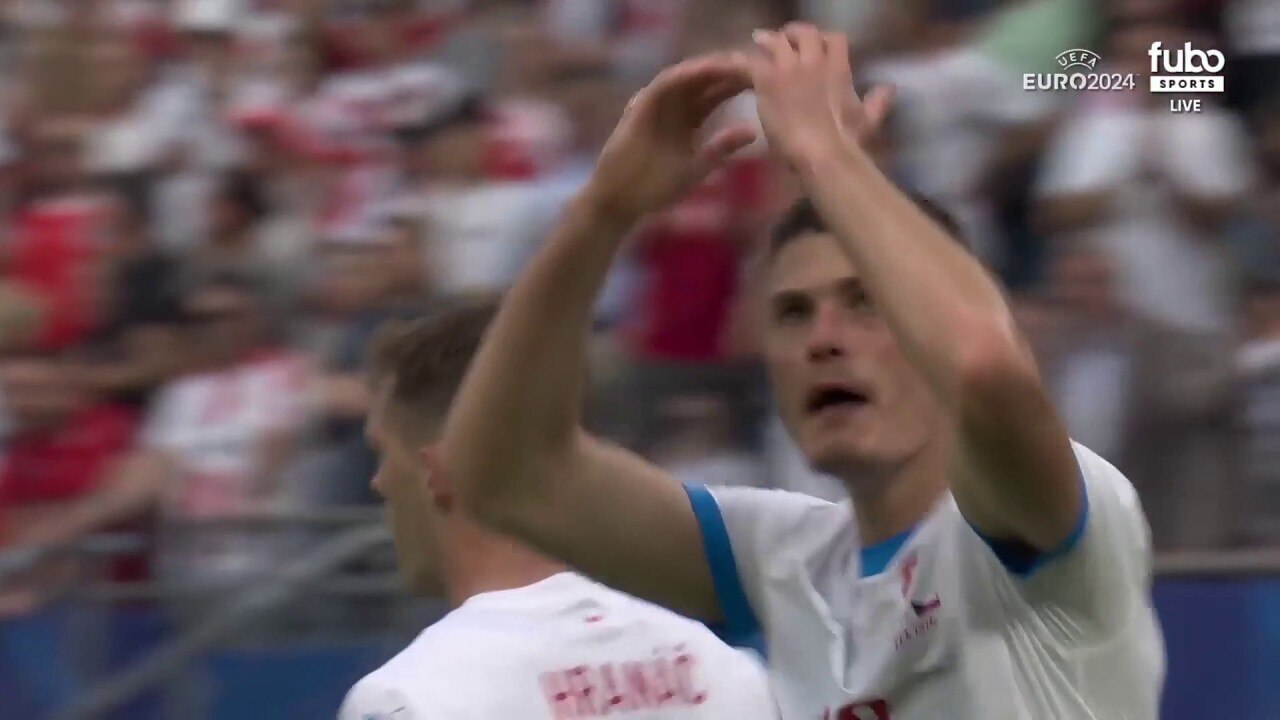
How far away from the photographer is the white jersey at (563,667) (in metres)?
2.73

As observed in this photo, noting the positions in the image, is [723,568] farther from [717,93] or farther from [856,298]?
[717,93]

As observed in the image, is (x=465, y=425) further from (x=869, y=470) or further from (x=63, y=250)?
(x=63, y=250)

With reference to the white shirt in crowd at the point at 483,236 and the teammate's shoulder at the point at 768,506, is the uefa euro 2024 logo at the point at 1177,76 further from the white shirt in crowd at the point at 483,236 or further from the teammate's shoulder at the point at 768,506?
the teammate's shoulder at the point at 768,506

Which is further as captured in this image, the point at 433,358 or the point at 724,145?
the point at 433,358

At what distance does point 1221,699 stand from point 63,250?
3889 millimetres

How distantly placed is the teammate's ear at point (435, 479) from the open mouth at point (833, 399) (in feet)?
2.16

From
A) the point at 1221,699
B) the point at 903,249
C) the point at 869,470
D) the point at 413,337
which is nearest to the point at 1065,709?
the point at 869,470

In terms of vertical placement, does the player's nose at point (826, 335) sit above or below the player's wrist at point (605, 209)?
below

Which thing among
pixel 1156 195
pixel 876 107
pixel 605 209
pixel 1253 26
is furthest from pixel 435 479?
pixel 1253 26

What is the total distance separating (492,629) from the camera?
2.90 m

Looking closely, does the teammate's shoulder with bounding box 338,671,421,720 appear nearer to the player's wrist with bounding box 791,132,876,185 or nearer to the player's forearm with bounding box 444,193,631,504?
the player's forearm with bounding box 444,193,631,504

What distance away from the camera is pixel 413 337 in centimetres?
332

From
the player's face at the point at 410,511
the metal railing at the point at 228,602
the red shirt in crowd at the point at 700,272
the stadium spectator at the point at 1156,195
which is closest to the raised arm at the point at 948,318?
the player's face at the point at 410,511

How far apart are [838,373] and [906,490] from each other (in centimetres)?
16
